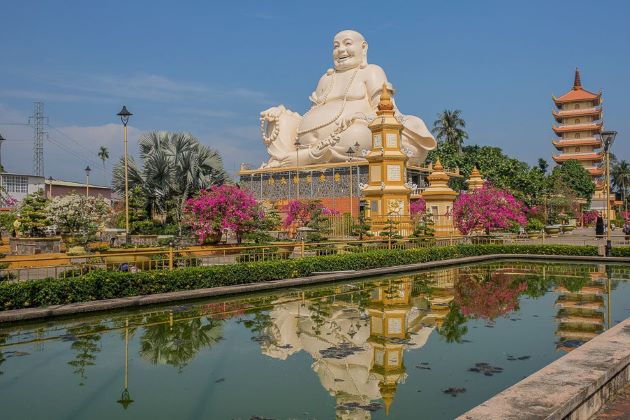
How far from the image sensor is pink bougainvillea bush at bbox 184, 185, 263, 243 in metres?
21.6

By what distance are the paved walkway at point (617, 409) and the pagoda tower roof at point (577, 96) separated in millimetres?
67616

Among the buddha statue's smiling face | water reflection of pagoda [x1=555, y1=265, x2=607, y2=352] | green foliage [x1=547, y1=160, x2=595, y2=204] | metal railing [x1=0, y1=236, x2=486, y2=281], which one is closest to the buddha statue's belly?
the buddha statue's smiling face

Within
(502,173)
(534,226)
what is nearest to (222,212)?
(534,226)

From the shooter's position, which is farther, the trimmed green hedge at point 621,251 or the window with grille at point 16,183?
the window with grille at point 16,183

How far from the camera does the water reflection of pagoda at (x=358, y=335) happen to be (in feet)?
22.6

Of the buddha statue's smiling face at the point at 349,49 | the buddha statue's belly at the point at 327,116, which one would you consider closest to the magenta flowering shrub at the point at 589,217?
the buddha statue's belly at the point at 327,116

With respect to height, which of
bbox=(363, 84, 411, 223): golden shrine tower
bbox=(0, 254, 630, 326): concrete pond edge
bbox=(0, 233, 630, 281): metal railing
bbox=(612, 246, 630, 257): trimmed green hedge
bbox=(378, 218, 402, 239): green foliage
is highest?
bbox=(363, 84, 411, 223): golden shrine tower

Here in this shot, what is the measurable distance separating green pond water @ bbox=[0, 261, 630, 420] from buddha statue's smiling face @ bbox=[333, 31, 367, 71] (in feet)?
95.0

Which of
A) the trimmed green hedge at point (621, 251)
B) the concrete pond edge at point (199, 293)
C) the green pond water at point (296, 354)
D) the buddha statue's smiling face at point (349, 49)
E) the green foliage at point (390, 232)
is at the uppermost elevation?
the buddha statue's smiling face at point (349, 49)

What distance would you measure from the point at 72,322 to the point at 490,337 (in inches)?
295

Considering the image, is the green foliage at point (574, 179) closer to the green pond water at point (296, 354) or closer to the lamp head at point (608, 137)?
the lamp head at point (608, 137)

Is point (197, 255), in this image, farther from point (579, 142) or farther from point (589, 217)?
point (579, 142)

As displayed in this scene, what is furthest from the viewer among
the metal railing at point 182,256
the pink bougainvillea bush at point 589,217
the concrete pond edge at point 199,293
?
the pink bougainvillea bush at point 589,217

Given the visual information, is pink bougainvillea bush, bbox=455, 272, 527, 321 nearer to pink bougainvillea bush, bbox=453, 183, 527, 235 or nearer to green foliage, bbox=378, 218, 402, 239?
green foliage, bbox=378, 218, 402, 239
